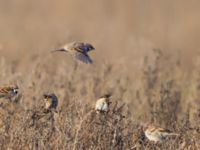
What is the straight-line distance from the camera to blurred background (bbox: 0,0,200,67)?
16859 millimetres

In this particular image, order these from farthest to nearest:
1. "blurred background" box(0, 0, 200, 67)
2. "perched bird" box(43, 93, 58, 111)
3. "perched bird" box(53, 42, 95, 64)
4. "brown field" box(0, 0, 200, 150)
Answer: "blurred background" box(0, 0, 200, 67)
"perched bird" box(53, 42, 95, 64)
"perched bird" box(43, 93, 58, 111)
"brown field" box(0, 0, 200, 150)

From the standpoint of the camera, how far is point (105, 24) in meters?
19.2

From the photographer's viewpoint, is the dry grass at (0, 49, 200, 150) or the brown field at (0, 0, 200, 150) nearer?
the dry grass at (0, 49, 200, 150)

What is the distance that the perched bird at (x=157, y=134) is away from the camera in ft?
24.8

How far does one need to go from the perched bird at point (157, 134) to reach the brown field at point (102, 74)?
2.3 inches

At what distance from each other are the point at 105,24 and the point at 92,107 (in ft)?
36.6

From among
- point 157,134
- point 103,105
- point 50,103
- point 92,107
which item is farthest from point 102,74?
point 157,134

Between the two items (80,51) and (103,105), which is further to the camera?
(80,51)

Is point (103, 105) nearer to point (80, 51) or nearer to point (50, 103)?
point (50, 103)

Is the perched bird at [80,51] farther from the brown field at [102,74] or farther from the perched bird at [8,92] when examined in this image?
the perched bird at [8,92]

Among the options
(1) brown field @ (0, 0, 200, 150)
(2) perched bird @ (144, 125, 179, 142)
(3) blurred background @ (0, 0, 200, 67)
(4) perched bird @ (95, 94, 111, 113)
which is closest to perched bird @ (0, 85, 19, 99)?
(1) brown field @ (0, 0, 200, 150)

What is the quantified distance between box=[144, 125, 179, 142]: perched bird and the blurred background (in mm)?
7515

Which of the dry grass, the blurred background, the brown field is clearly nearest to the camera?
the dry grass

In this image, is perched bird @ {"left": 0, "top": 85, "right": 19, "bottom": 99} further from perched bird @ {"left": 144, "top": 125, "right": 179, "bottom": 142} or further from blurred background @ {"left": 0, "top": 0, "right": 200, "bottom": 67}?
blurred background @ {"left": 0, "top": 0, "right": 200, "bottom": 67}
